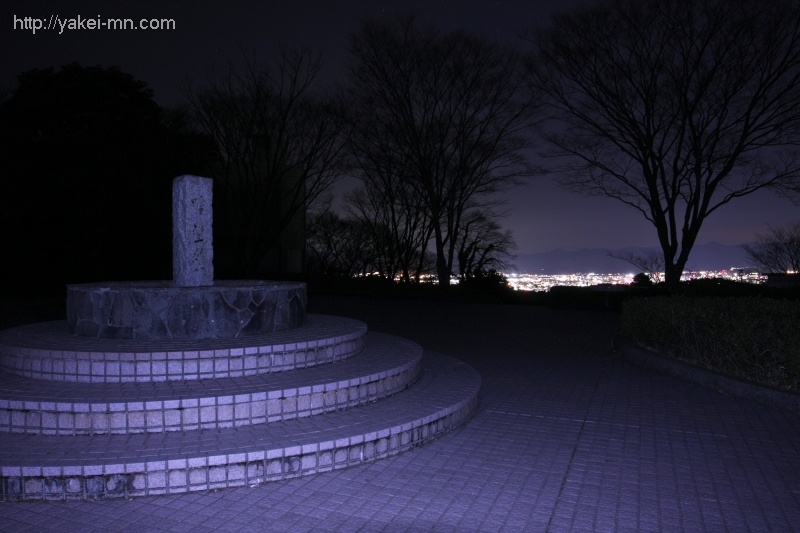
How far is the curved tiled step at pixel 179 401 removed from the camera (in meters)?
4.15

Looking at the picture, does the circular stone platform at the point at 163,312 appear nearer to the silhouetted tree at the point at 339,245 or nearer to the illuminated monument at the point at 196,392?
the illuminated monument at the point at 196,392

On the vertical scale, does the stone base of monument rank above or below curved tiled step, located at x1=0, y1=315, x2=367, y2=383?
below

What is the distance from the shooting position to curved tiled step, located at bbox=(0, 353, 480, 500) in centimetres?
356

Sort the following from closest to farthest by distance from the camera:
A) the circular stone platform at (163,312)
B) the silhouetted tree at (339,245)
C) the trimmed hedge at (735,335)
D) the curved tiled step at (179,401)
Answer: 1. the curved tiled step at (179,401)
2. the circular stone platform at (163,312)
3. the trimmed hedge at (735,335)
4. the silhouetted tree at (339,245)

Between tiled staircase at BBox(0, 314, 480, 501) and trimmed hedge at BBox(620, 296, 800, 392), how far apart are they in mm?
3341

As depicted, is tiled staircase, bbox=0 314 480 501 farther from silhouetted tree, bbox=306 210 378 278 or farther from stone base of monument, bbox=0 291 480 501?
silhouetted tree, bbox=306 210 378 278

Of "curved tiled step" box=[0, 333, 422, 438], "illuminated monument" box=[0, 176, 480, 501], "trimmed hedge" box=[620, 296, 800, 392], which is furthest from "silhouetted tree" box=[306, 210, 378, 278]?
"curved tiled step" box=[0, 333, 422, 438]

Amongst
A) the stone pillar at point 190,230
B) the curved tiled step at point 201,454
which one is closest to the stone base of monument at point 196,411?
the curved tiled step at point 201,454

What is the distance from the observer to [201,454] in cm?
377

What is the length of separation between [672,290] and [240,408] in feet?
50.4

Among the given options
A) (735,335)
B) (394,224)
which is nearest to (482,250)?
(394,224)

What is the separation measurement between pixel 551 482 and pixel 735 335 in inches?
157

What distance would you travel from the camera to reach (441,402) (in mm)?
5230

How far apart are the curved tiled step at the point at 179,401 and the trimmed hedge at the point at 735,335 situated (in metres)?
4.23
